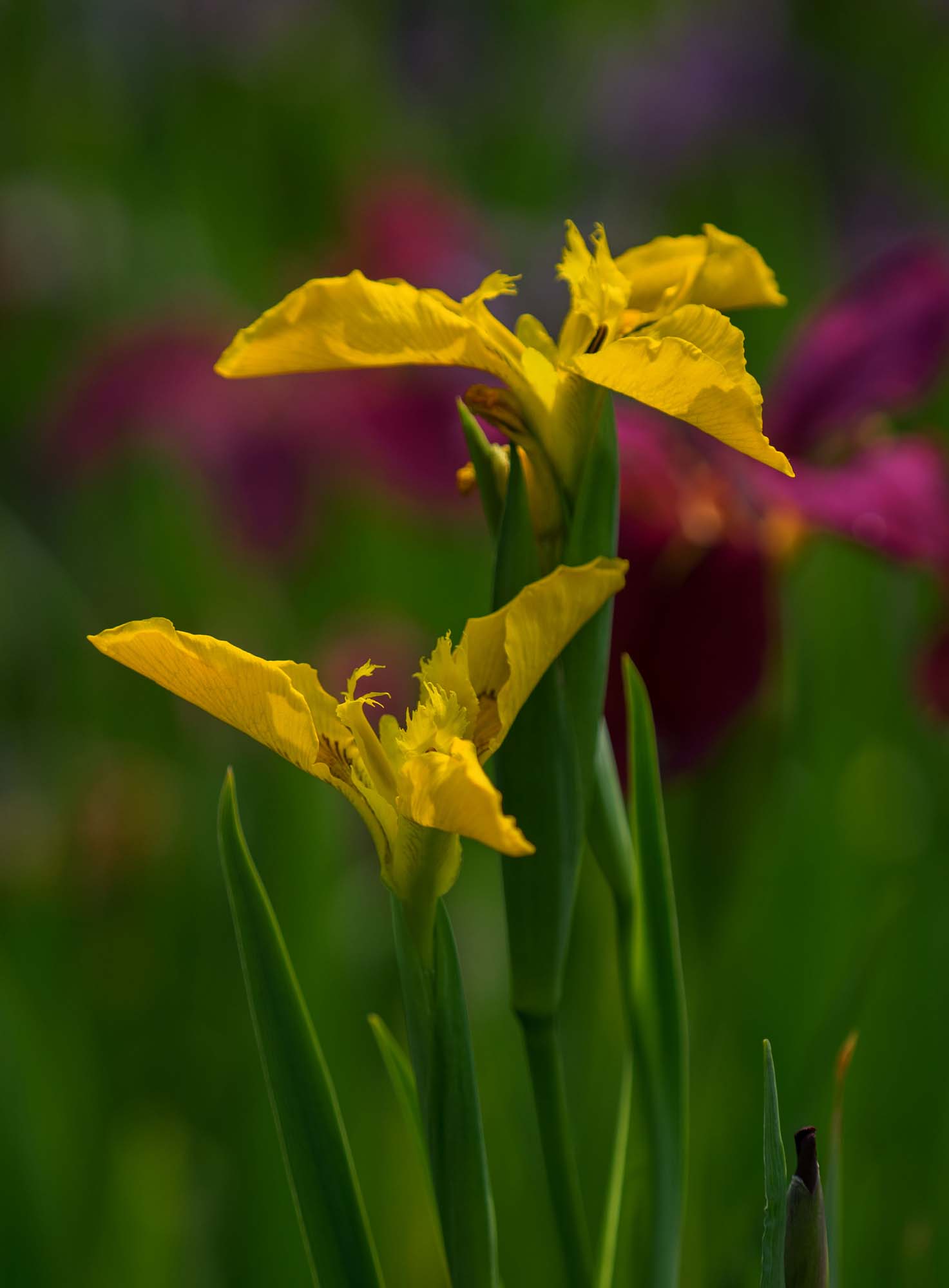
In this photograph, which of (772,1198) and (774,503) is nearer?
(772,1198)

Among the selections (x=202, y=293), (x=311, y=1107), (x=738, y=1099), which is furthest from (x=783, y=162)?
(x=311, y=1107)

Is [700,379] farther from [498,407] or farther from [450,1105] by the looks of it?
[450,1105]

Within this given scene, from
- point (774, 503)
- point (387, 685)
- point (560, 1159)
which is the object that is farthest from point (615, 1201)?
point (387, 685)

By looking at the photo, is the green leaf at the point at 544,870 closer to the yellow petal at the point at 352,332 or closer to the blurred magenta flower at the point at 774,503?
the yellow petal at the point at 352,332

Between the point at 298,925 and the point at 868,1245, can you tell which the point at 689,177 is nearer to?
the point at 298,925

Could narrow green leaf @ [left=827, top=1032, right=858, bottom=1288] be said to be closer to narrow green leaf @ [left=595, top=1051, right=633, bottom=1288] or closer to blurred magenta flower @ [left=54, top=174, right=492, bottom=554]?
narrow green leaf @ [left=595, top=1051, right=633, bottom=1288]

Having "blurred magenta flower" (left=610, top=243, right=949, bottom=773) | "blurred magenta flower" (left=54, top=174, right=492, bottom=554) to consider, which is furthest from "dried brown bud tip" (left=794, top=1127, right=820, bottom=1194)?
"blurred magenta flower" (left=54, top=174, right=492, bottom=554)
